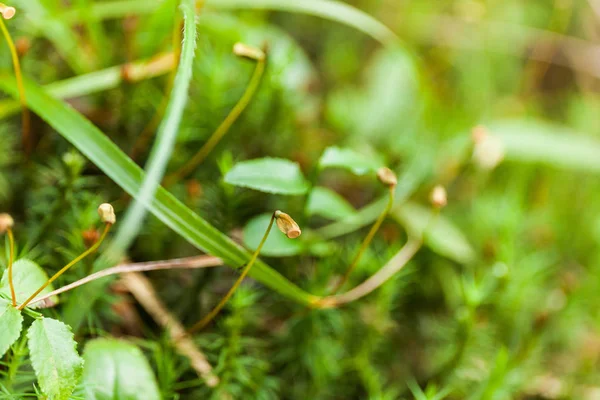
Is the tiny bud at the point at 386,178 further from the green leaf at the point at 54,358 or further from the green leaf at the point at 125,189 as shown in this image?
the green leaf at the point at 54,358

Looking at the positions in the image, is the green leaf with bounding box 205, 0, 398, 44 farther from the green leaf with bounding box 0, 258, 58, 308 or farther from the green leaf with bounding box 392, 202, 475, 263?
the green leaf with bounding box 0, 258, 58, 308

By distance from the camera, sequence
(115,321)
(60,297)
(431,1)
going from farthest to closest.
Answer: (431,1), (115,321), (60,297)

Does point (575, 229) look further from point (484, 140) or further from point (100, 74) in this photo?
point (100, 74)

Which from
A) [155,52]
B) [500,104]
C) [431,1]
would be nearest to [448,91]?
[500,104]

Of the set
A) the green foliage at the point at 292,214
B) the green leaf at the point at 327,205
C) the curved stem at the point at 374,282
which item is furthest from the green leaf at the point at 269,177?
the curved stem at the point at 374,282

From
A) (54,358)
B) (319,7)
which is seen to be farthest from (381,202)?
(54,358)

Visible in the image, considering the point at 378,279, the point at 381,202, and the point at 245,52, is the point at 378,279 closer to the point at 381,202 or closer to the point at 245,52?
the point at 381,202

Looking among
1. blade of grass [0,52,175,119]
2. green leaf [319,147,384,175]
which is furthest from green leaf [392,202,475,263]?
blade of grass [0,52,175,119]
